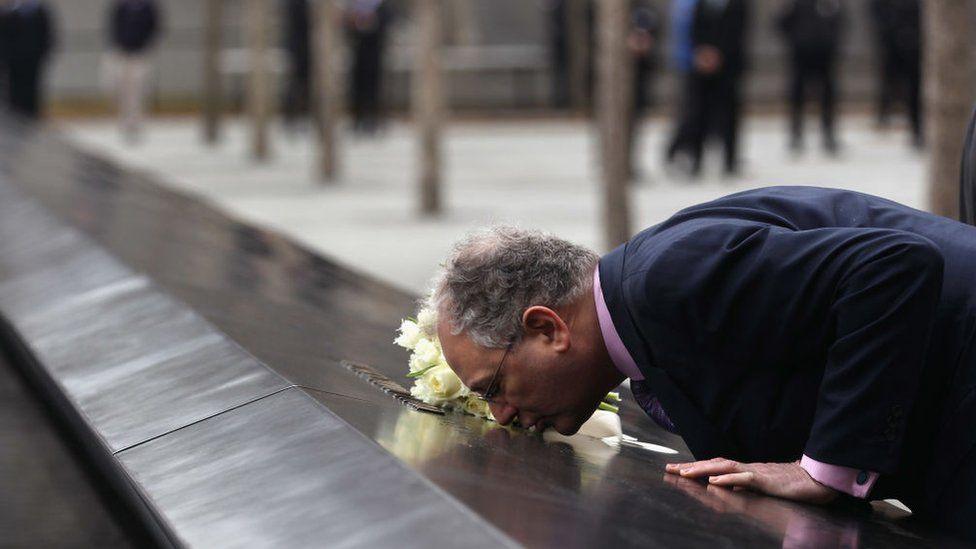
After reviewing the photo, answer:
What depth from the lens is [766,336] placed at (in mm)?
2820

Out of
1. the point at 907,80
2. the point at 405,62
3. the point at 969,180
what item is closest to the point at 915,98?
the point at 907,80

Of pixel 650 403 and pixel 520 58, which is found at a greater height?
pixel 650 403

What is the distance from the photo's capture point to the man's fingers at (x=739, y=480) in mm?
2893

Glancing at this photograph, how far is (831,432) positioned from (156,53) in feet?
90.6

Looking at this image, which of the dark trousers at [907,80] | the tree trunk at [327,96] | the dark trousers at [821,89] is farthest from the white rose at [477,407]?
the dark trousers at [907,80]

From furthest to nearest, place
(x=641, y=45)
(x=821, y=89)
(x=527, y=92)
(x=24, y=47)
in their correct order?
(x=527, y=92) → (x=24, y=47) → (x=821, y=89) → (x=641, y=45)

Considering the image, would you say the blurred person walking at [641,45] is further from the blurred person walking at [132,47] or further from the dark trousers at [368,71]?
the blurred person walking at [132,47]

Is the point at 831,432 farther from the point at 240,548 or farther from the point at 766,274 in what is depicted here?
the point at 240,548

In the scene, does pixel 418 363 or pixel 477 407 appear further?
pixel 477 407

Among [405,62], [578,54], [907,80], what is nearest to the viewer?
→ [907,80]

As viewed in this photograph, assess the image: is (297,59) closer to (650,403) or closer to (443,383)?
(443,383)

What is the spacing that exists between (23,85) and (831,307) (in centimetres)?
2034

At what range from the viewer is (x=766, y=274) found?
2.78 m

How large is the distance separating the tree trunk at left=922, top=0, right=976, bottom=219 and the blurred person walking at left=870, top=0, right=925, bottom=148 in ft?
40.8
